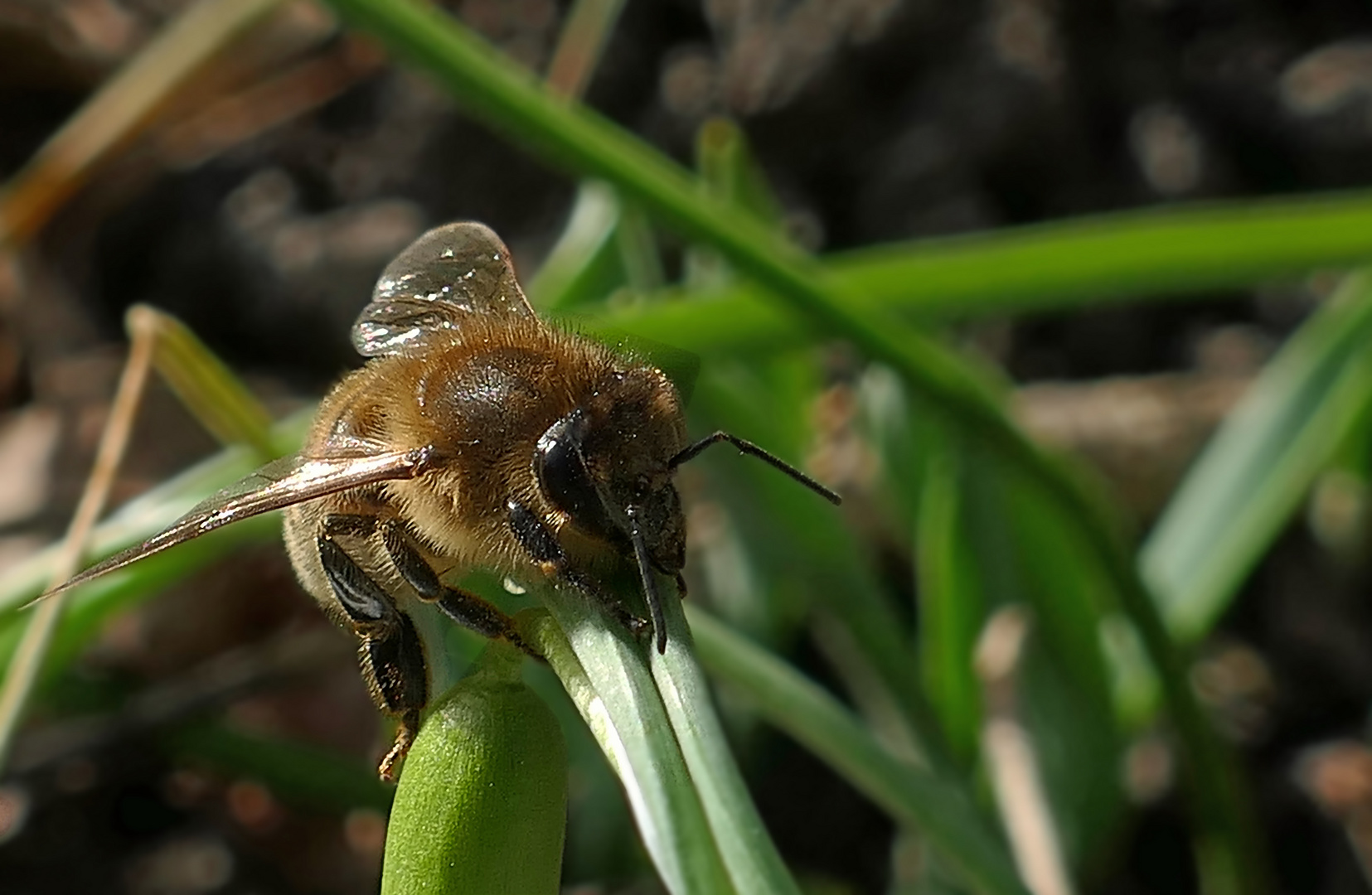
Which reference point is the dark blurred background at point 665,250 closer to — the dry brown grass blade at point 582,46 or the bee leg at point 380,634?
the dry brown grass blade at point 582,46

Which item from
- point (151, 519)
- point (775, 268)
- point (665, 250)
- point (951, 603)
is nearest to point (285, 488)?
point (151, 519)

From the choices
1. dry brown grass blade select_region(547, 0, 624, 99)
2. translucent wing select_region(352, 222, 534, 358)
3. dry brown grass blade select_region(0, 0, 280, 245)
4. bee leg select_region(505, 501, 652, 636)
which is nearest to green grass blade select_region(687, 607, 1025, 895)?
translucent wing select_region(352, 222, 534, 358)

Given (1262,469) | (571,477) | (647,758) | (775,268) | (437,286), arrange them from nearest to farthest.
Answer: (647,758), (571,477), (437,286), (775,268), (1262,469)

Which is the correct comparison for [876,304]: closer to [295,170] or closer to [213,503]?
[213,503]

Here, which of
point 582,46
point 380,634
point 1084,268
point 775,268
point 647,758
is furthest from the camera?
point 582,46

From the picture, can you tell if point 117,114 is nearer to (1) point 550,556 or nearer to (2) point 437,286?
(2) point 437,286
